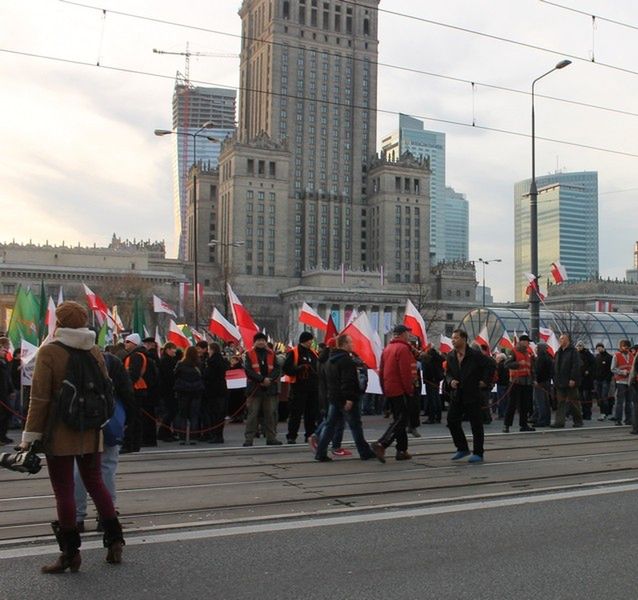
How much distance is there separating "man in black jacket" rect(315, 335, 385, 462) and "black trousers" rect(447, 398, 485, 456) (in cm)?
114

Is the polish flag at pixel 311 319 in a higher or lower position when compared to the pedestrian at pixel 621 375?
higher

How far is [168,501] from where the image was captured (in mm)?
8398

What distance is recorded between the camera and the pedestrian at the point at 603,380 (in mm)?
19453

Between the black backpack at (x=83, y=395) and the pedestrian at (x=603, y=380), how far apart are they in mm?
15609

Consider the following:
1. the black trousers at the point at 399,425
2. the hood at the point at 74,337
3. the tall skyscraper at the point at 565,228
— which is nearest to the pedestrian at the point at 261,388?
the black trousers at the point at 399,425

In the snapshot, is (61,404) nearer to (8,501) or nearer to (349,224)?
(8,501)

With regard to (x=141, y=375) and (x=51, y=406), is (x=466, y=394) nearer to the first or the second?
(x=141, y=375)

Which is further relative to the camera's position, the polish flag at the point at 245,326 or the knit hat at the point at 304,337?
the polish flag at the point at 245,326

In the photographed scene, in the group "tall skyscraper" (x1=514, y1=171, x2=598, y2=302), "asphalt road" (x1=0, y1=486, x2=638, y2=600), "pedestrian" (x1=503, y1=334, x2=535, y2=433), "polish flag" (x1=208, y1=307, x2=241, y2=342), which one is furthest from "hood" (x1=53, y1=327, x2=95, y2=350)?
"tall skyscraper" (x1=514, y1=171, x2=598, y2=302)

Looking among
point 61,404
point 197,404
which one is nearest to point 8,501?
point 61,404

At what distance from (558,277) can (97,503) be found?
26.8 metres

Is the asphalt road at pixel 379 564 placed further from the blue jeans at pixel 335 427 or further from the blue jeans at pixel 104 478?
the blue jeans at pixel 335 427

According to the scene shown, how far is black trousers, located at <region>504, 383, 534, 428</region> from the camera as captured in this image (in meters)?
16.1

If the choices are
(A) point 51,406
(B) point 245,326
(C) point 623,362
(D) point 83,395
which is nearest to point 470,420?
(D) point 83,395
